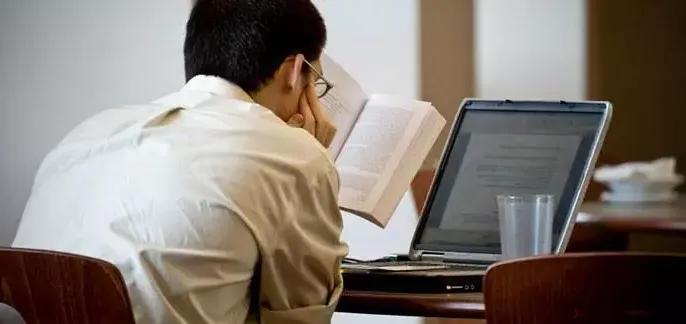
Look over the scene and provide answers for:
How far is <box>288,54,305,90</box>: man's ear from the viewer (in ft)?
5.21

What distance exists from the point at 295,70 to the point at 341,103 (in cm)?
27

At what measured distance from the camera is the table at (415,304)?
4.49 ft

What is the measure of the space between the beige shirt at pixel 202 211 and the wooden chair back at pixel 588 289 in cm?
36

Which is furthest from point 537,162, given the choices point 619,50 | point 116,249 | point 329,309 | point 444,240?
point 619,50

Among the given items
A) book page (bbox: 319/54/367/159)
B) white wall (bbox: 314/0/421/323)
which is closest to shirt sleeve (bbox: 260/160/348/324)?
book page (bbox: 319/54/367/159)

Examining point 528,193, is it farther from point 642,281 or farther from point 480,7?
point 480,7

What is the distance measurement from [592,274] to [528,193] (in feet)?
2.16

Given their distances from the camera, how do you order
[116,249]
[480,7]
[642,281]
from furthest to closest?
[480,7]
[116,249]
[642,281]

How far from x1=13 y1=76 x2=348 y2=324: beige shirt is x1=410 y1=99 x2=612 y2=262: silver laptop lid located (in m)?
0.33

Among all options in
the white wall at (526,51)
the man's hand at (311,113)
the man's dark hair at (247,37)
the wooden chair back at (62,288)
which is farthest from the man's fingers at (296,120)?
the white wall at (526,51)

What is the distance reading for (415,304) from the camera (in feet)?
4.64

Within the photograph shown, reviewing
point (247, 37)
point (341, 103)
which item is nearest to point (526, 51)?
point (341, 103)

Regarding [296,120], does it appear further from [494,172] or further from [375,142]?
[494,172]

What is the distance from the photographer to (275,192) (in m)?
1.37
